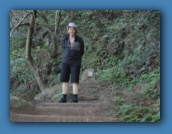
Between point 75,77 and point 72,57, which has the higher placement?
point 72,57

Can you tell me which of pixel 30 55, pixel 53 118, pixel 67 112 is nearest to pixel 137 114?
pixel 67 112

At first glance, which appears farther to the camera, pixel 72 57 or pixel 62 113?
pixel 72 57

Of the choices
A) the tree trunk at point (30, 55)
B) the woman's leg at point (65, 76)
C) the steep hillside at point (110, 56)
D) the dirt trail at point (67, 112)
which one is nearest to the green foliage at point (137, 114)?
the steep hillside at point (110, 56)

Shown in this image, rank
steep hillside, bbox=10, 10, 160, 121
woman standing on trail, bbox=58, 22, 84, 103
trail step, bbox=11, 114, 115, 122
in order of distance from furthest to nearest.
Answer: woman standing on trail, bbox=58, 22, 84, 103 < steep hillside, bbox=10, 10, 160, 121 < trail step, bbox=11, 114, 115, 122

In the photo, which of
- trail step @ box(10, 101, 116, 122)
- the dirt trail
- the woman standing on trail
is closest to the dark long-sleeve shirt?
the woman standing on trail

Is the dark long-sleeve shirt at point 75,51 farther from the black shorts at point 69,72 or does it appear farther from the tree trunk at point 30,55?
the tree trunk at point 30,55

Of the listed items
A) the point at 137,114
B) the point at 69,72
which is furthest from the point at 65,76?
the point at 137,114

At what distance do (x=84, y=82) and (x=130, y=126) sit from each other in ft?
2.11

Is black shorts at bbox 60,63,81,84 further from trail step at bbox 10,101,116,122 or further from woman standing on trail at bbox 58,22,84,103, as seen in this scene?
trail step at bbox 10,101,116,122

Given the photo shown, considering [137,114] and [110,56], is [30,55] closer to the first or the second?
[110,56]

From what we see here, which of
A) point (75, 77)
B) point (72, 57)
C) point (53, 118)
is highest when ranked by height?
point (72, 57)

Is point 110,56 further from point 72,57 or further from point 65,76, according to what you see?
point 65,76
